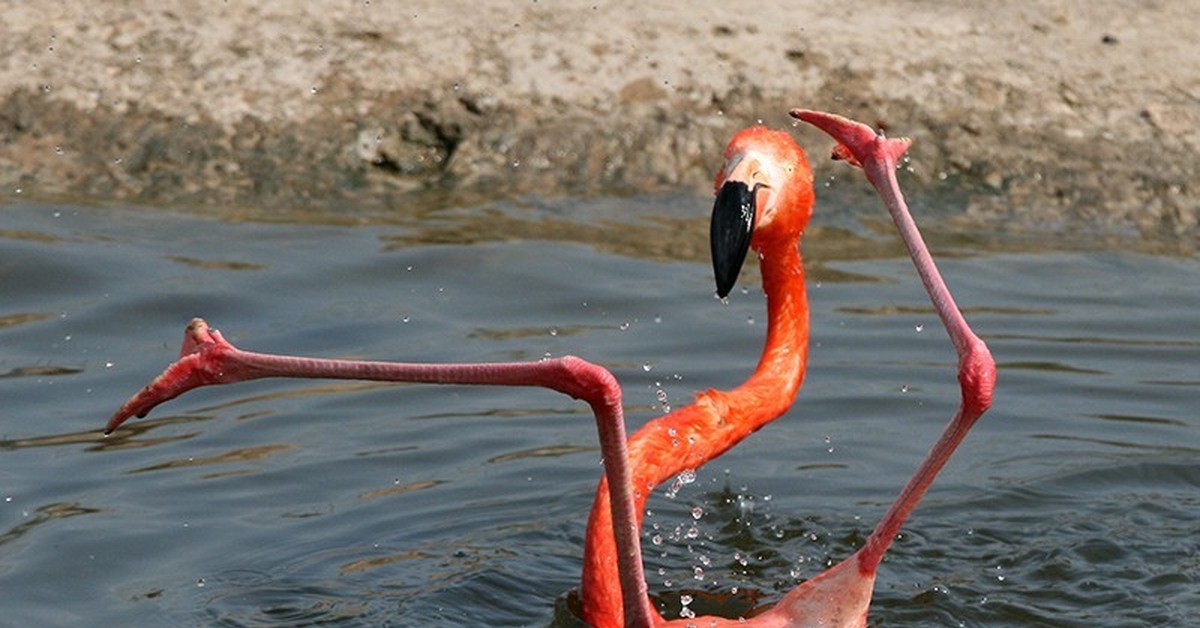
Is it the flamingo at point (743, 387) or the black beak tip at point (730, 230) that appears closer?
the flamingo at point (743, 387)

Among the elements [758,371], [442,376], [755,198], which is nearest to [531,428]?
[758,371]

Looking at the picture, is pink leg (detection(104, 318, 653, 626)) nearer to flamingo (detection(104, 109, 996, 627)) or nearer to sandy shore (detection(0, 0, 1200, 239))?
flamingo (detection(104, 109, 996, 627))

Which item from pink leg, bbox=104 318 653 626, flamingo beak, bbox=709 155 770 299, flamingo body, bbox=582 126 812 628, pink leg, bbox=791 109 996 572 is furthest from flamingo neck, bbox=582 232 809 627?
pink leg, bbox=791 109 996 572

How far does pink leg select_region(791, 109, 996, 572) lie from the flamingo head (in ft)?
0.87

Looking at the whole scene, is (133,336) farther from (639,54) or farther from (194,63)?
(639,54)

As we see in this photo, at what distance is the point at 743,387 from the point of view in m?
4.79

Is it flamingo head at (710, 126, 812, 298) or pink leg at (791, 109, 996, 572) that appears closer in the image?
pink leg at (791, 109, 996, 572)

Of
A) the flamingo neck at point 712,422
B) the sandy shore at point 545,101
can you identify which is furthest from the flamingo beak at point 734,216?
the sandy shore at point 545,101

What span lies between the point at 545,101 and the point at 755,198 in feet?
11.1

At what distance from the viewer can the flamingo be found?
3.72 meters

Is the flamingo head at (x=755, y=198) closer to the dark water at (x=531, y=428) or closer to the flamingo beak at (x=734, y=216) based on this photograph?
the flamingo beak at (x=734, y=216)

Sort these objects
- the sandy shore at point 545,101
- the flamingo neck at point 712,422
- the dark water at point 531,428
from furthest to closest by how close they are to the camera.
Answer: the sandy shore at point 545,101, the dark water at point 531,428, the flamingo neck at point 712,422

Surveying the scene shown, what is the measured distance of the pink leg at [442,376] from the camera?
364cm

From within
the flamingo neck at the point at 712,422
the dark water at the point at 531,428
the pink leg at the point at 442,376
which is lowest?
Result: the dark water at the point at 531,428
